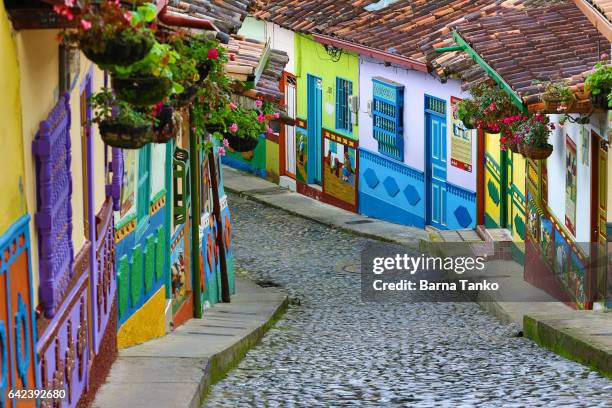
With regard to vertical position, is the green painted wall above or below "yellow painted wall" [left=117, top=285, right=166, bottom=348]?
above

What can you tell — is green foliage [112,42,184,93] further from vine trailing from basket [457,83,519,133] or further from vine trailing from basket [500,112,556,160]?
vine trailing from basket [457,83,519,133]

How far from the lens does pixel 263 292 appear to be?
712 inches

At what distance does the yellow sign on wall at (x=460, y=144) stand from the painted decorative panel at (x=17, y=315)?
1528 centimetres

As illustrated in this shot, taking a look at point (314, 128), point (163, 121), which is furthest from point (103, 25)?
point (314, 128)

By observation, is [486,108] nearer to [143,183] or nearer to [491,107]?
[491,107]

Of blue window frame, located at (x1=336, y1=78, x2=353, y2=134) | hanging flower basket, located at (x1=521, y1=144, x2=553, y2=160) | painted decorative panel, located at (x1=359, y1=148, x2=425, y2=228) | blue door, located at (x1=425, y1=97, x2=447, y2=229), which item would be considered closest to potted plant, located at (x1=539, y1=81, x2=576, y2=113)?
hanging flower basket, located at (x1=521, y1=144, x2=553, y2=160)

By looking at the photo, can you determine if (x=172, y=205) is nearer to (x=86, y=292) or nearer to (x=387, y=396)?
(x=387, y=396)

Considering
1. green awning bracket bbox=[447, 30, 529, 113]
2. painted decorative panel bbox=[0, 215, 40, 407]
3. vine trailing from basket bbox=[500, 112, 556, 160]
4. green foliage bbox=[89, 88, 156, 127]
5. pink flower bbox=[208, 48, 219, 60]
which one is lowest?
painted decorative panel bbox=[0, 215, 40, 407]

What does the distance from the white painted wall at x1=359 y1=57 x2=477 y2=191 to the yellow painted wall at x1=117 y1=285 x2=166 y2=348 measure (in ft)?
31.5

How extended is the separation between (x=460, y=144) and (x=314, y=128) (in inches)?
227

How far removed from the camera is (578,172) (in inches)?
618

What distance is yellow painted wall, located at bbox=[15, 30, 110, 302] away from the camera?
21.8 ft

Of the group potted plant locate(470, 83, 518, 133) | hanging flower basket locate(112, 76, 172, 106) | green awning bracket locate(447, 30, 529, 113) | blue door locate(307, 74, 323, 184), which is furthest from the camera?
blue door locate(307, 74, 323, 184)

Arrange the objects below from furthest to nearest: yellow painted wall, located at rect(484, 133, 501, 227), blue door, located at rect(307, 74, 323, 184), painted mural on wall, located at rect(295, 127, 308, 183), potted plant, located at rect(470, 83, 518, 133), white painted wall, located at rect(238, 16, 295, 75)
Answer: white painted wall, located at rect(238, 16, 295, 75), painted mural on wall, located at rect(295, 127, 308, 183), blue door, located at rect(307, 74, 323, 184), yellow painted wall, located at rect(484, 133, 501, 227), potted plant, located at rect(470, 83, 518, 133)
